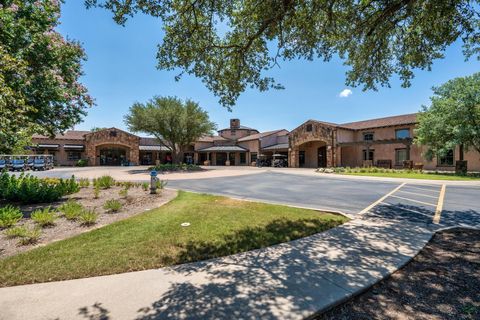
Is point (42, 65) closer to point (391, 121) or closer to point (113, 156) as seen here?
point (391, 121)

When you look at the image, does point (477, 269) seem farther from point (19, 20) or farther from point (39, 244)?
point (19, 20)

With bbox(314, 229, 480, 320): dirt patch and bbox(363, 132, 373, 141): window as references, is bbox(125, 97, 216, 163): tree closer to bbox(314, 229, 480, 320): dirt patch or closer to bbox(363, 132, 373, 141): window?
bbox(363, 132, 373, 141): window

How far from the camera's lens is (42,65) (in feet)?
28.2

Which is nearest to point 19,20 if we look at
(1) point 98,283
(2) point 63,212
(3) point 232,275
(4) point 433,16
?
(2) point 63,212

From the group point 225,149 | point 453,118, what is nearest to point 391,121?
point 453,118

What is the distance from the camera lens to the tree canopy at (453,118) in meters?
18.0

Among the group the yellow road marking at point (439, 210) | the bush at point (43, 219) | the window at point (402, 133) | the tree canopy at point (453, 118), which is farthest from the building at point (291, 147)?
the bush at point (43, 219)

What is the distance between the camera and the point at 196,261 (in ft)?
13.5

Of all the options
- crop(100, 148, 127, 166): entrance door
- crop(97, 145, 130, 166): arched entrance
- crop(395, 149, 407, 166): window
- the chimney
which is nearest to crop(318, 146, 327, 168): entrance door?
Answer: crop(395, 149, 407, 166): window

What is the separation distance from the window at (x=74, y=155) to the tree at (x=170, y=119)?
52.8 feet

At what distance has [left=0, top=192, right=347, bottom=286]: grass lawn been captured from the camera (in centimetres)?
380

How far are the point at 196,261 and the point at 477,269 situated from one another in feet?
15.3

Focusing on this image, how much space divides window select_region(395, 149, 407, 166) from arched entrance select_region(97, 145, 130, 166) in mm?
41132

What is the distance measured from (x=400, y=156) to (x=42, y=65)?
110ft
